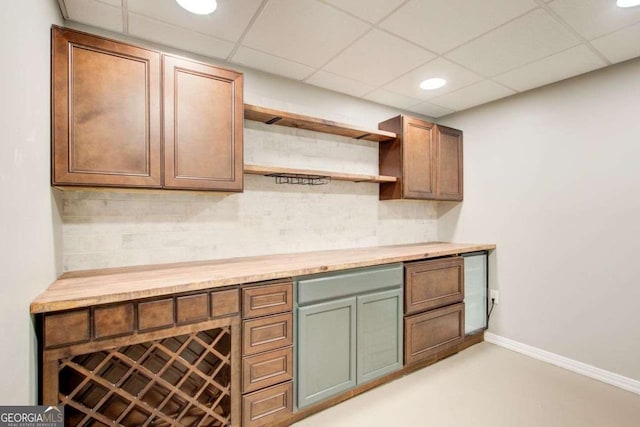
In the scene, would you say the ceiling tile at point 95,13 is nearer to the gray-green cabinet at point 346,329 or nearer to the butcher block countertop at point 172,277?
the butcher block countertop at point 172,277

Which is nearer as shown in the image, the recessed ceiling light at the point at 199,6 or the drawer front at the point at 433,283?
the recessed ceiling light at the point at 199,6

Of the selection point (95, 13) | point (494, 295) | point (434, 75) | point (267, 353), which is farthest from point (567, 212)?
point (95, 13)

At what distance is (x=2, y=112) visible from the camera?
0.91m

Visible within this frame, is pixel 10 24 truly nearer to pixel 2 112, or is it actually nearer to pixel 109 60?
pixel 2 112

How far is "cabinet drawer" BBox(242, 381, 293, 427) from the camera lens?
66.6 inches

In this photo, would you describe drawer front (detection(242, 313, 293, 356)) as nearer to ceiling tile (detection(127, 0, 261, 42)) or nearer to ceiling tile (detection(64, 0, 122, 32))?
ceiling tile (detection(127, 0, 261, 42))

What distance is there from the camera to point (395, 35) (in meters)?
1.92

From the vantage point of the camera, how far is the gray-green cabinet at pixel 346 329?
1873mm

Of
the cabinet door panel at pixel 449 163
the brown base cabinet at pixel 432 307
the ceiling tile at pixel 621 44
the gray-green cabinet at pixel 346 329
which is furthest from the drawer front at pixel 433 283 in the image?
the ceiling tile at pixel 621 44

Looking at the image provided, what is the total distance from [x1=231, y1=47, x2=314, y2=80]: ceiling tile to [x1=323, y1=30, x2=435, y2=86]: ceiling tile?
216 mm

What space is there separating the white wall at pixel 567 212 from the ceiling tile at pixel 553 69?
0.16m

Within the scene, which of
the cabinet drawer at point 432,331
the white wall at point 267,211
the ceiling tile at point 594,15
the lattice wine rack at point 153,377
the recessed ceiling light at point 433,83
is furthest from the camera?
the recessed ceiling light at point 433,83

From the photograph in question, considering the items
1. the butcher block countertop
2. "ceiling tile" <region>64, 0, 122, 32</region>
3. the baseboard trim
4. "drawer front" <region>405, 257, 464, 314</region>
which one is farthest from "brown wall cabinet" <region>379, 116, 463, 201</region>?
"ceiling tile" <region>64, 0, 122, 32</region>

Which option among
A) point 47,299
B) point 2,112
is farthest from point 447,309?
point 2,112
